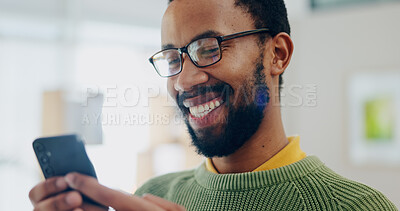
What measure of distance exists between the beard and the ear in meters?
0.04

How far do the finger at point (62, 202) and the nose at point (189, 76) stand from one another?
11.8 inches

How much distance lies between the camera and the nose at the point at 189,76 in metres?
0.72

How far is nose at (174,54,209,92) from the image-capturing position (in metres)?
0.72

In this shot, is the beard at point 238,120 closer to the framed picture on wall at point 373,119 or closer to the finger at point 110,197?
the finger at point 110,197

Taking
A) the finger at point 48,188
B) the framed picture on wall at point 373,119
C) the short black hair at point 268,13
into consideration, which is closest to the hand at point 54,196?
the finger at point 48,188

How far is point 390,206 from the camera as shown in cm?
69

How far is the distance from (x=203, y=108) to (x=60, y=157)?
0.29 meters

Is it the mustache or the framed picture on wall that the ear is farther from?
the framed picture on wall

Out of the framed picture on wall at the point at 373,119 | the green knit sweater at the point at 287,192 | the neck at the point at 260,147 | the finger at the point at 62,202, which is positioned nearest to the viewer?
the finger at the point at 62,202

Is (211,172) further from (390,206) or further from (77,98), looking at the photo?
(77,98)

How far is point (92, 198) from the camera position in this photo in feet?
1.68

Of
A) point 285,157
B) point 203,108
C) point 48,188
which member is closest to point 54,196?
point 48,188

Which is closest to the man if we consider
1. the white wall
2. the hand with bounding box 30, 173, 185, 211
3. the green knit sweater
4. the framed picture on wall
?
the green knit sweater

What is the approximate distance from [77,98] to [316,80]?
1.46 metres
